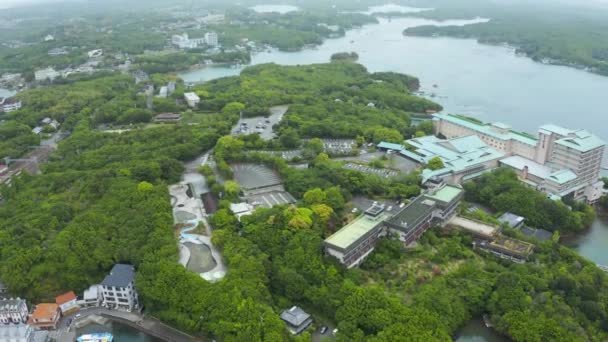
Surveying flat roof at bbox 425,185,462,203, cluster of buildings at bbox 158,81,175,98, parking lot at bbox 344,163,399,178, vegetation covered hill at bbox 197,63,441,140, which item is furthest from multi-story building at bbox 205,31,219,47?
flat roof at bbox 425,185,462,203

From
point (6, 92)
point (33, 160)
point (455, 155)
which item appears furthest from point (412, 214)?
point (6, 92)

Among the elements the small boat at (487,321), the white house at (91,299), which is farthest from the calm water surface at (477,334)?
the white house at (91,299)

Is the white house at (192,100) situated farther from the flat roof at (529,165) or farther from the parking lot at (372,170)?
the flat roof at (529,165)

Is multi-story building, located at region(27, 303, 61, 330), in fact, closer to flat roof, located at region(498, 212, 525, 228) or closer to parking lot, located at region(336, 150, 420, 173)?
parking lot, located at region(336, 150, 420, 173)

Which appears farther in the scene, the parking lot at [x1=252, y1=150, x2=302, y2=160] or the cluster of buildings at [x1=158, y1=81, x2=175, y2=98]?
the cluster of buildings at [x1=158, y1=81, x2=175, y2=98]

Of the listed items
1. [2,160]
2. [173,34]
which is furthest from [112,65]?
[2,160]

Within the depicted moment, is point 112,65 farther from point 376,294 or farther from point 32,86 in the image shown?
point 376,294
